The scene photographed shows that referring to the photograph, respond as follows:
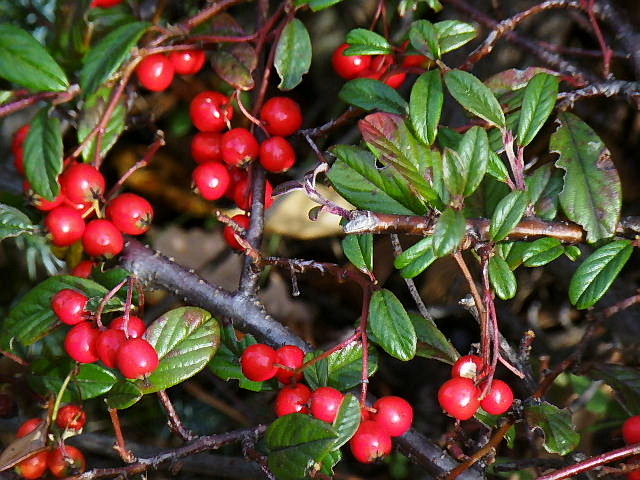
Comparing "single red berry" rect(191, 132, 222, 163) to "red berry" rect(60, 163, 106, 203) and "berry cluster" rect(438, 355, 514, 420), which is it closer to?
"red berry" rect(60, 163, 106, 203)

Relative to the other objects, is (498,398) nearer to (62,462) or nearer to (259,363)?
(259,363)

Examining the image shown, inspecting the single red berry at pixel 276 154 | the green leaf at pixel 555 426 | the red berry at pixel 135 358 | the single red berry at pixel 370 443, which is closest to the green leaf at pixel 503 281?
the green leaf at pixel 555 426

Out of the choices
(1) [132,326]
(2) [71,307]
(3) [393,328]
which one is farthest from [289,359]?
(2) [71,307]

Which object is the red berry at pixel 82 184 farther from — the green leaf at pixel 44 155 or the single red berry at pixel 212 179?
the single red berry at pixel 212 179

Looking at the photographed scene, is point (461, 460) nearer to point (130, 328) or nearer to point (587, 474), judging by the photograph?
point (587, 474)

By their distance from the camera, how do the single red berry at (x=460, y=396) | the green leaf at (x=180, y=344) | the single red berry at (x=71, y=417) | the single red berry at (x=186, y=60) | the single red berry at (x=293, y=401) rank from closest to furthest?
the single red berry at (x=460, y=396) < the single red berry at (x=293, y=401) < the green leaf at (x=180, y=344) < the single red berry at (x=71, y=417) < the single red berry at (x=186, y=60)

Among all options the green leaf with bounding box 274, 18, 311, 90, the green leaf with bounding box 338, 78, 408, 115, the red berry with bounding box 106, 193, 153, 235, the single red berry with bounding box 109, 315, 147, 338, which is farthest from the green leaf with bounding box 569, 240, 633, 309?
the red berry with bounding box 106, 193, 153, 235
